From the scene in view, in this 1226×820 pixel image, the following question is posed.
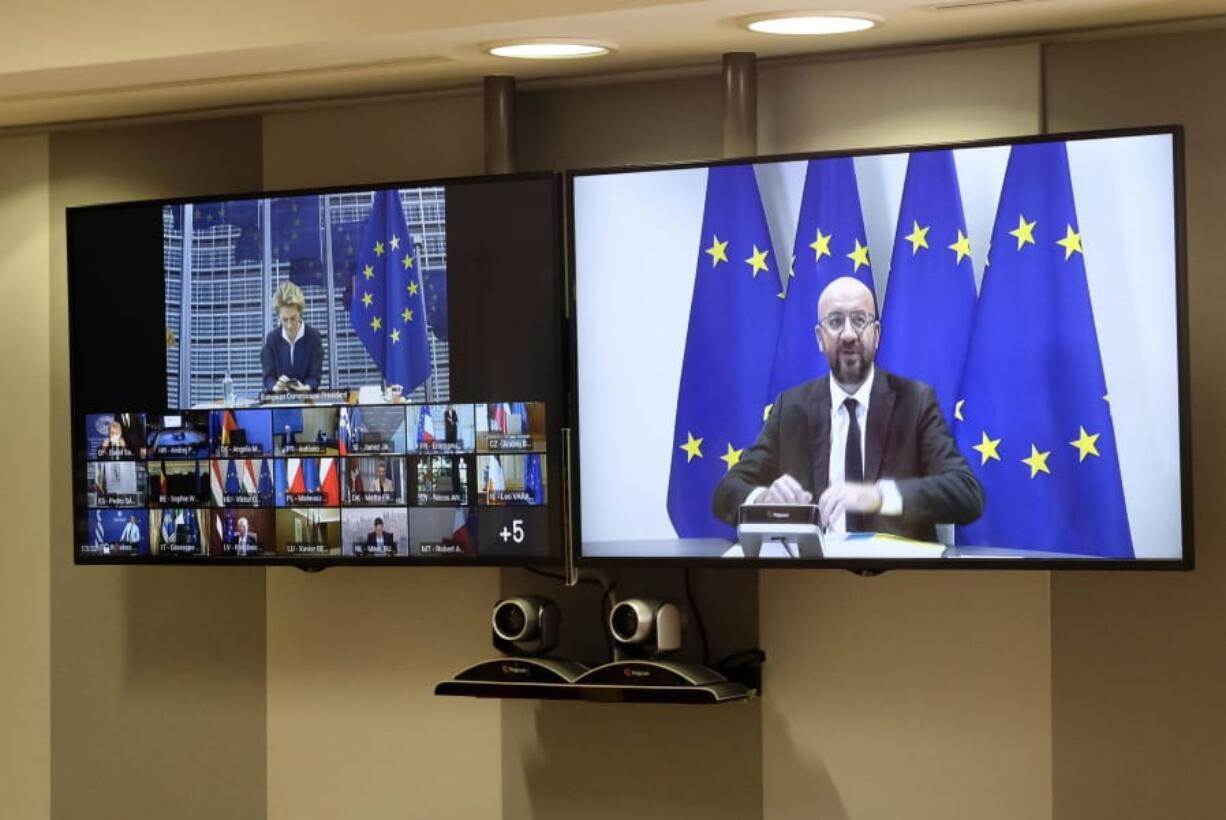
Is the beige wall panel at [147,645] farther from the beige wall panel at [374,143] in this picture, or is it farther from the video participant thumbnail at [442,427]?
the video participant thumbnail at [442,427]

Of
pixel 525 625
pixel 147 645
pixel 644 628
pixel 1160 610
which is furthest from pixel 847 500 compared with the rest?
pixel 147 645

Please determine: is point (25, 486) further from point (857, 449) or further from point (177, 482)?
point (857, 449)

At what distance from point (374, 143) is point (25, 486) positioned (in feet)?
4.46

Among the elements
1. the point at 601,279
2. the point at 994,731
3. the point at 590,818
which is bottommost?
the point at 590,818

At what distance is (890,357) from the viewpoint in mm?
3619

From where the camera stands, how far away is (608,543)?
3830 millimetres

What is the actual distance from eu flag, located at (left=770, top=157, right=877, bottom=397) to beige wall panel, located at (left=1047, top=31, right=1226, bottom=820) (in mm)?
507

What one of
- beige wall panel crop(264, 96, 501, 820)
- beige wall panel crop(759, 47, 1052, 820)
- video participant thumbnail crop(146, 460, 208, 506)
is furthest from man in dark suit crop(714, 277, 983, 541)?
video participant thumbnail crop(146, 460, 208, 506)

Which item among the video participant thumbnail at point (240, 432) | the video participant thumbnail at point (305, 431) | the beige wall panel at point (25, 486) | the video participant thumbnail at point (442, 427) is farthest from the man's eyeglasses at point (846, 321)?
the beige wall panel at point (25, 486)

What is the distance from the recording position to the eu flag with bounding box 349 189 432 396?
394 centimetres

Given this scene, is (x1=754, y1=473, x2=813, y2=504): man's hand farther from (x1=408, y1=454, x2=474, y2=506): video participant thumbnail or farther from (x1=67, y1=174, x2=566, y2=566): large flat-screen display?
(x1=408, y1=454, x2=474, y2=506): video participant thumbnail

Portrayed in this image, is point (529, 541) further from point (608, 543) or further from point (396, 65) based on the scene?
point (396, 65)

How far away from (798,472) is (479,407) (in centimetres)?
74

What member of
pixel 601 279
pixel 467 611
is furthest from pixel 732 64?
pixel 467 611
